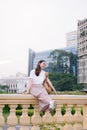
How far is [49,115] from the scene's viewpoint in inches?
222

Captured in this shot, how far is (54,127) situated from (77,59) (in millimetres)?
90928

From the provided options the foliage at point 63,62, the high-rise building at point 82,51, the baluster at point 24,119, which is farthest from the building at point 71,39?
the baluster at point 24,119

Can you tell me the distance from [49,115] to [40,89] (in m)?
0.40

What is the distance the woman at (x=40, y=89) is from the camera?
553cm

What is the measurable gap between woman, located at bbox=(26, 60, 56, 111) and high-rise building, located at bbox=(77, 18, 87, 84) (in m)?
87.4

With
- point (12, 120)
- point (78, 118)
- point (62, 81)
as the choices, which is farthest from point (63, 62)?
point (12, 120)

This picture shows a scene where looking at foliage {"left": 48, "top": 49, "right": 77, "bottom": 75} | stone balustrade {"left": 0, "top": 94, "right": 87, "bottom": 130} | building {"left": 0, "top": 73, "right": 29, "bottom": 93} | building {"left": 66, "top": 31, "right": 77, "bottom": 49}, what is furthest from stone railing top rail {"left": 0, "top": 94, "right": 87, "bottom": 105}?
building {"left": 66, "top": 31, "right": 77, "bottom": 49}

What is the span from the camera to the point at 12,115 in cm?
543

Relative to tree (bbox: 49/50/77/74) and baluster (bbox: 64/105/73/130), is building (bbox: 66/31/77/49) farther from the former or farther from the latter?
baluster (bbox: 64/105/73/130)

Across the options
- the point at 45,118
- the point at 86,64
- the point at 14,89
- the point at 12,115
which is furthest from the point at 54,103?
the point at 14,89

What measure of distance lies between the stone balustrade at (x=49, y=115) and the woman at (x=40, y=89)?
9cm

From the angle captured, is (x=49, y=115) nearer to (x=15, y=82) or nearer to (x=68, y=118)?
(x=68, y=118)

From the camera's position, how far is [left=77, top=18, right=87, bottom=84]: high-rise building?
93625 millimetres

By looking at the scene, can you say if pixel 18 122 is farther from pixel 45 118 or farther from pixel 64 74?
pixel 64 74
